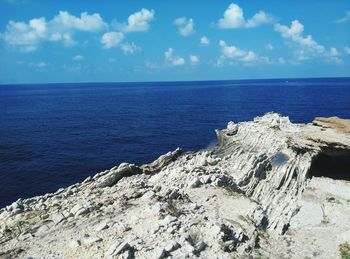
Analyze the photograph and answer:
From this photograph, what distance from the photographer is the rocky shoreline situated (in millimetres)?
24391

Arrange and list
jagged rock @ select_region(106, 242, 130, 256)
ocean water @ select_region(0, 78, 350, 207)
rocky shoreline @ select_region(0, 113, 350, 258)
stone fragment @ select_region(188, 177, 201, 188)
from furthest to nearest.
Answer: ocean water @ select_region(0, 78, 350, 207) < stone fragment @ select_region(188, 177, 201, 188) < rocky shoreline @ select_region(0, 113, 350, 258) < jagged rock @ select_region(106, 242, 130, 256)

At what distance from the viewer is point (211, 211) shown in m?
29.7

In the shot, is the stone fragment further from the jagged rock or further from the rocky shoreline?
the jagged rock

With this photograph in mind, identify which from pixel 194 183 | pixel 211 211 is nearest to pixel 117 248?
pixel 211 211

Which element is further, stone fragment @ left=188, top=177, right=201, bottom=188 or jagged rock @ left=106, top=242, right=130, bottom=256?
stone fragment @ left=188, top=177, right=201, bottom=188

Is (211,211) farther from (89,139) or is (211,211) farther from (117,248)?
(89,139)

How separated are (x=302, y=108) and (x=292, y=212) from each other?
9826cm

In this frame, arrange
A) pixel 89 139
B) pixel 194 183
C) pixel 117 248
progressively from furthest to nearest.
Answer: pixel 89 139, pixel 194 183, pixel 117 248

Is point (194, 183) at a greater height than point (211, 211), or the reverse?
Result: point (194, 183)

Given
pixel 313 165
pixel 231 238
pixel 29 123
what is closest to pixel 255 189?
pixel 313 165

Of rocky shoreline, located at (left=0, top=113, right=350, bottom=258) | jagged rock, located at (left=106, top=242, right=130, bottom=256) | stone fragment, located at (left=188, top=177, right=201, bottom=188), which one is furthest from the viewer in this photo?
stone fragment, located at (left=188, top=177, right=201, bottom=188)

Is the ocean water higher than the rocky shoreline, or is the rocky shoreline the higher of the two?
the rocky shoreline

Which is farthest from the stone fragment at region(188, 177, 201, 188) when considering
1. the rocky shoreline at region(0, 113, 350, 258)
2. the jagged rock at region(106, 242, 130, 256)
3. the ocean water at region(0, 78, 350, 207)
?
the ocean water at region(0, 78, 350, 207)

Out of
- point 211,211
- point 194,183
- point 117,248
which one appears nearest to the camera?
point 117,248
